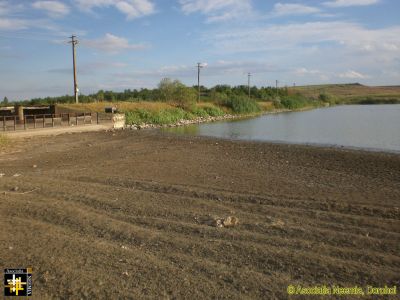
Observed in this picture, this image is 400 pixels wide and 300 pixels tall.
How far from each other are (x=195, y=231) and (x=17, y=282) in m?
2.97

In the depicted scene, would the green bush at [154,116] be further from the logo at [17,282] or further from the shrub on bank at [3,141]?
the logo at [17,282]

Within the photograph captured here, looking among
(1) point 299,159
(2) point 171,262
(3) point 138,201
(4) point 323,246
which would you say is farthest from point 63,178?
(1) point 299,159

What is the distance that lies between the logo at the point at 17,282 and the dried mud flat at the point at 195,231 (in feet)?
0.34

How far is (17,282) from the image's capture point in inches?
188

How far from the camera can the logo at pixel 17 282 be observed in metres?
4.64

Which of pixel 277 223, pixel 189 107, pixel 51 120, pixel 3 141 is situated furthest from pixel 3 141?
pixel 189 107

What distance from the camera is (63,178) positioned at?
11789 millimetres

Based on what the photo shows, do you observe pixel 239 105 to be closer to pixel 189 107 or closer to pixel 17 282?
pixel 189 107

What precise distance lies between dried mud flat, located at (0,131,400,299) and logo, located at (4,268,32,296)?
Result: 0.10 meters

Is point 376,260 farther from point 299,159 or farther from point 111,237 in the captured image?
point 299,159

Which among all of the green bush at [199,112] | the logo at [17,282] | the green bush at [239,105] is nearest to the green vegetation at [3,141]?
the logo at [17,282]

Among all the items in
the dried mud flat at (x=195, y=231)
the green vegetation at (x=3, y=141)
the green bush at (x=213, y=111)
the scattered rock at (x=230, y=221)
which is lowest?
the dried mud flat at (x=195, y=231)

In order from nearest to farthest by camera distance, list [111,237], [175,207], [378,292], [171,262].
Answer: [378,292] → [171,262] → [111,237] → [175,207]

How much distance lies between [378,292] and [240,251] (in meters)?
1.95
